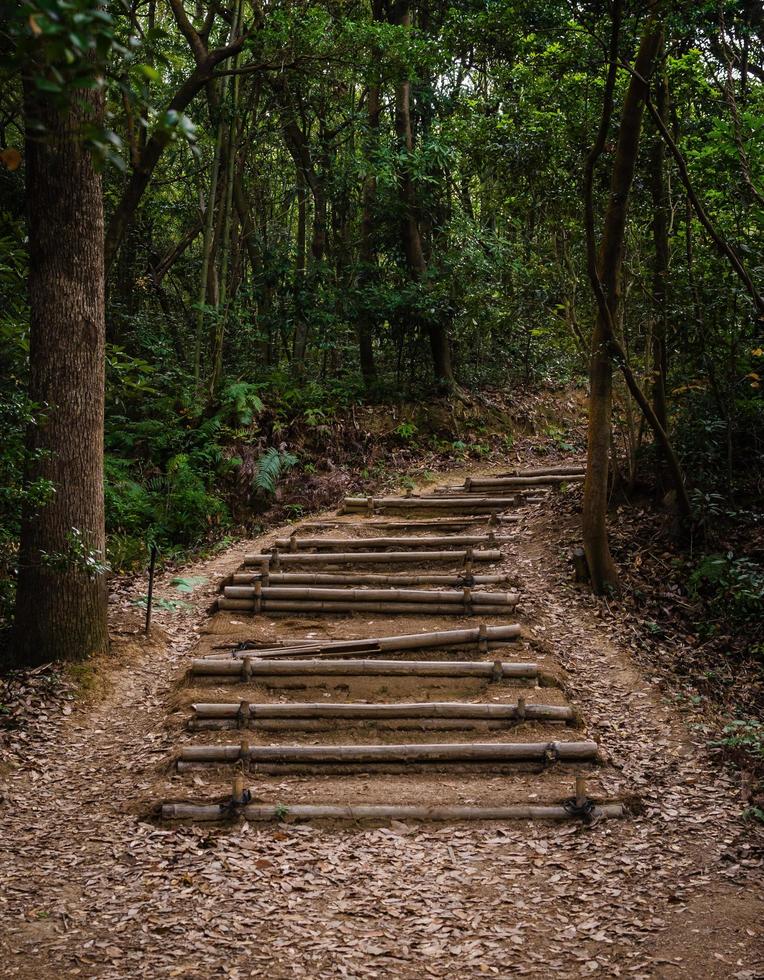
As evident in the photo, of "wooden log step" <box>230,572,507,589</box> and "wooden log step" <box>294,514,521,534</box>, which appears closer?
"wooden log step" <box>230,572,507,589</box>

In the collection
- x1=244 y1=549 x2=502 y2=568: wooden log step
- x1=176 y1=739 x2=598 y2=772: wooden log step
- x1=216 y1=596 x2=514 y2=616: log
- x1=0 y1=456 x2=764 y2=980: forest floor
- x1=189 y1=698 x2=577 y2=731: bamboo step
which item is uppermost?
x1=244 y1=549 x2=502 y2=568: wooden log step

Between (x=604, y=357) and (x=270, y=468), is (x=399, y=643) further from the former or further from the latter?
(x=270, y=468)

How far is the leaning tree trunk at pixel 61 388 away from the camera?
6824mm

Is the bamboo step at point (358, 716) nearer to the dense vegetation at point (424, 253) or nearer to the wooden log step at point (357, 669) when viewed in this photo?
the wooden log step at point (357, 669)

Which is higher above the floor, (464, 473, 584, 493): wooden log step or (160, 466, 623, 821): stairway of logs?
(464, 473, 584, 493): wooden log step

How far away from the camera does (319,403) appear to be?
1420 cm

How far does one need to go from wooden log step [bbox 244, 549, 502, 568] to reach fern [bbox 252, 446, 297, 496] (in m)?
2.69

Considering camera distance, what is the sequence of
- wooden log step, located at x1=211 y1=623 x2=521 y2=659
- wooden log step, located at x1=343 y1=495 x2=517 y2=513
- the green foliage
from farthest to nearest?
wooden log step, located at x1=343 y1=495 x2=517 y2=513 < the green foliage < wooden log step, located at x1=211 y1=623 x2=521 y2=659

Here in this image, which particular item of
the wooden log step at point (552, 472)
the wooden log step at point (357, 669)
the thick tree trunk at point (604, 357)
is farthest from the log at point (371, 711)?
the wooden log step at point (552, 472)

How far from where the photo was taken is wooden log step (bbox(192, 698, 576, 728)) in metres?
6.50

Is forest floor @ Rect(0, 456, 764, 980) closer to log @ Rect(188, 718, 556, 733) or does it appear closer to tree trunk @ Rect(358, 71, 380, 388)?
log @ Rect(188, 718, 556, 733)

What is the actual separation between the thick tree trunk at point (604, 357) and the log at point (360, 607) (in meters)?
1.29

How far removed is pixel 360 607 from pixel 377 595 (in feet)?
0.72

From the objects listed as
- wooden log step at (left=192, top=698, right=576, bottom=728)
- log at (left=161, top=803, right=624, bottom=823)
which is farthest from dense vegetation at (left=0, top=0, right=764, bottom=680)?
log at (left=161, top=803, right=624, bottom=823)
